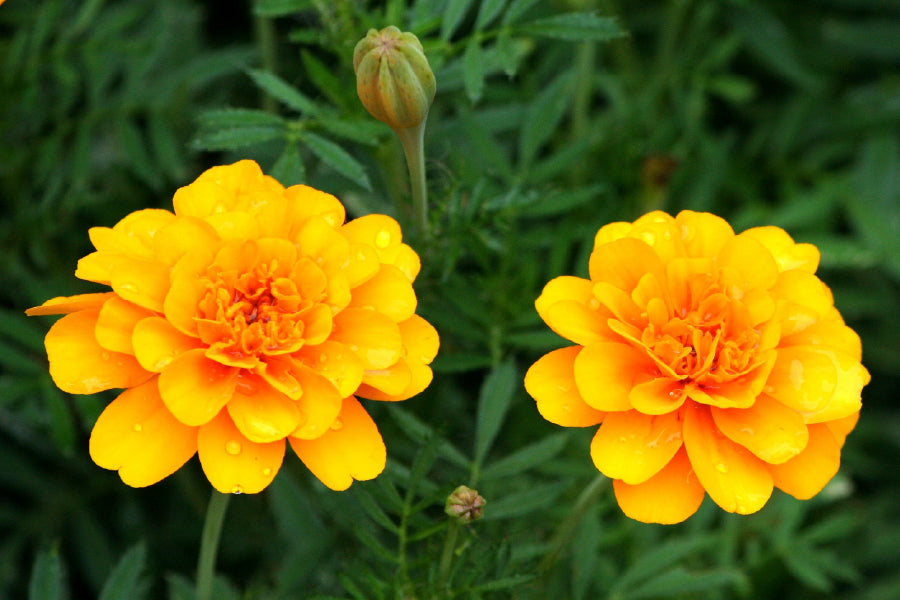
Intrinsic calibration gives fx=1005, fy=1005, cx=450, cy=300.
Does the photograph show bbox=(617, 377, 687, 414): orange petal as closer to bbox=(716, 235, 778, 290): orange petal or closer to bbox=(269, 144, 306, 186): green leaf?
bbox=(716, 235, 778, 290): orange petal

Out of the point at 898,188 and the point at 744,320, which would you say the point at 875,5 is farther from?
the point at 744,320

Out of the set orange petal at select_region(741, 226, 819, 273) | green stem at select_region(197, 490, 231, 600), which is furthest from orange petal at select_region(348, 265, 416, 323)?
orange petal at select_region(741, 226, 819, 273)

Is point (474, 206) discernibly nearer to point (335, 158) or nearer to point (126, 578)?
point (335, 158)

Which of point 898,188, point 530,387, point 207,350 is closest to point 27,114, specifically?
point 207,350

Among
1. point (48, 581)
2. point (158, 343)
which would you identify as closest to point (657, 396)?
point (158, 343)

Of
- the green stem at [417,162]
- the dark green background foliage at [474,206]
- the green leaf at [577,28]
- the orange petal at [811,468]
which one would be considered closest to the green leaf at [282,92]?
the dark green background foliage at [474,206]

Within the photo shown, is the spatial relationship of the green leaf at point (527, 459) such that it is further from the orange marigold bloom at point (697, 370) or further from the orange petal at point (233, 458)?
the orange petal at point (233, 458)
